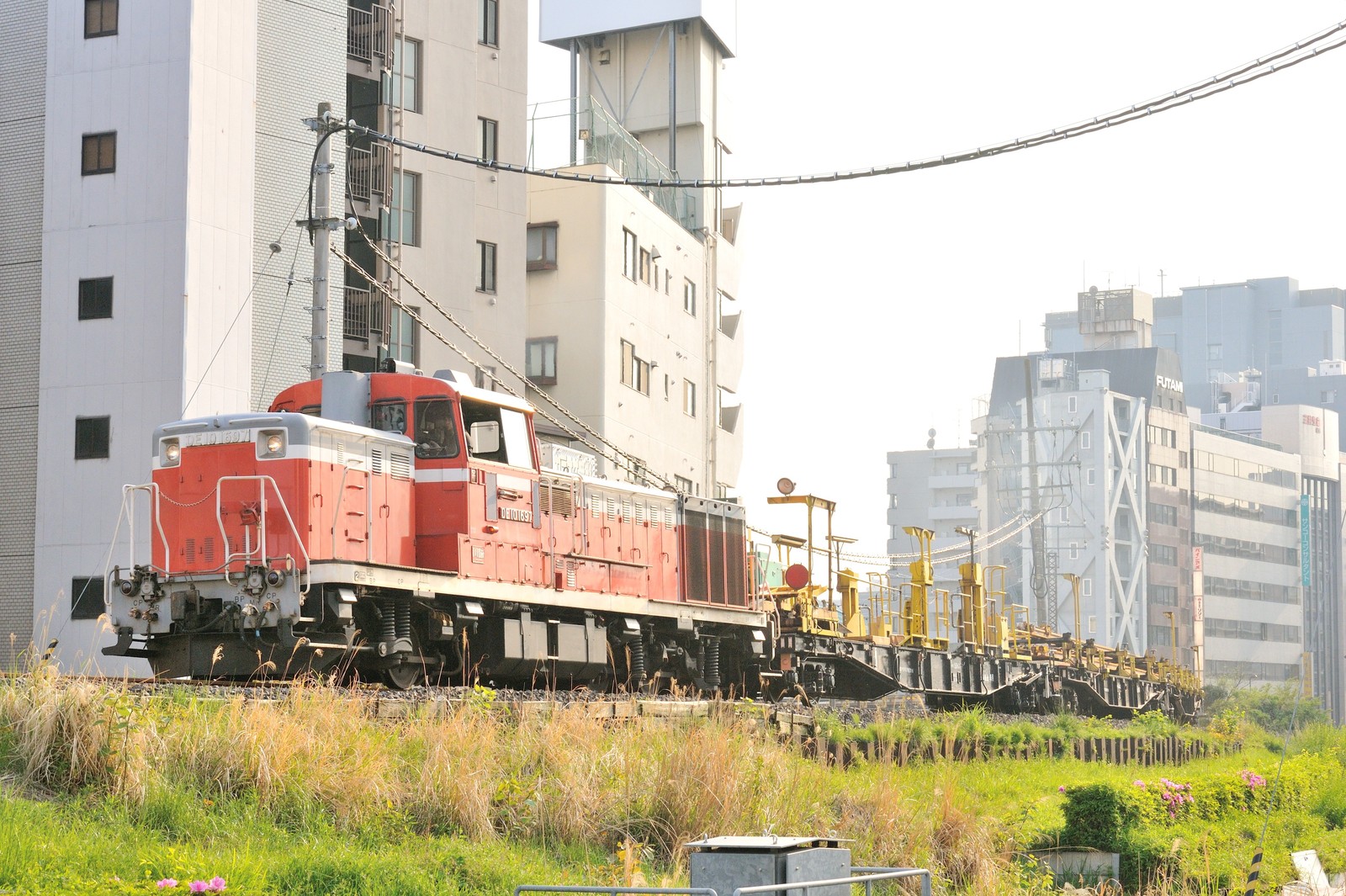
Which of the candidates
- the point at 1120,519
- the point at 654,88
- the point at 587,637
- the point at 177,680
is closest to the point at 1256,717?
the point at 1120,519

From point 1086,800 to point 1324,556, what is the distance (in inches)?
6123

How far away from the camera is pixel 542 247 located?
49.0 metres

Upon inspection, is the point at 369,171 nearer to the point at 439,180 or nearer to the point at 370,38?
the point at 370,38

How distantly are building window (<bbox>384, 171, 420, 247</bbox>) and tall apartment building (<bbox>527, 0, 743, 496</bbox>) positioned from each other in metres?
7.26

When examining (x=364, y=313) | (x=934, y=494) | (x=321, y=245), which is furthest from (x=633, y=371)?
(x=934, y=494)

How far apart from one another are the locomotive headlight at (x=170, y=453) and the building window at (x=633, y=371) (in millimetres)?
30321

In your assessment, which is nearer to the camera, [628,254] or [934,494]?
[628,254]

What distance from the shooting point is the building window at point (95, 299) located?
31969 mm

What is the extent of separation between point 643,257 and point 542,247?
13.0ft

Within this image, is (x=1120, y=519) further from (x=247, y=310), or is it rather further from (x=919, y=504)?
(x=247, y=310)

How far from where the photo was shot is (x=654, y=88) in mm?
57312

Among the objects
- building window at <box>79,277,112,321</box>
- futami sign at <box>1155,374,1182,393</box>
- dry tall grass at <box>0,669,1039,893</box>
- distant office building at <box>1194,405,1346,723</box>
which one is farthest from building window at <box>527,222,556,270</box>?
distant office building at <box>1194,405,1346,723</box>

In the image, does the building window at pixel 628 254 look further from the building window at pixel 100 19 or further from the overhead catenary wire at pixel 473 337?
the building window at pixel 100 19

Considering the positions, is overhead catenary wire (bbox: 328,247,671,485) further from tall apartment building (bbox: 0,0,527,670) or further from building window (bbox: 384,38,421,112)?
building window (bbox: 384,38,421,112)
